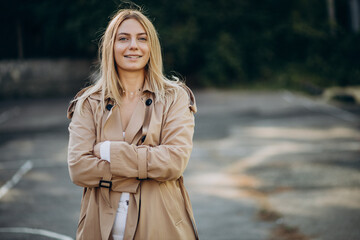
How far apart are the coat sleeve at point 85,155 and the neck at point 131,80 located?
0.27 m

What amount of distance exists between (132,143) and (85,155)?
312 mm

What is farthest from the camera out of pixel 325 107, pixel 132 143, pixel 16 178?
pixel 325 107

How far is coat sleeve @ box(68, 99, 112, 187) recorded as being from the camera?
265 centimetres

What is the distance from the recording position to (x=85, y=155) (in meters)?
2.73

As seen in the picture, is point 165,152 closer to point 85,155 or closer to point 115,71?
point 85,155

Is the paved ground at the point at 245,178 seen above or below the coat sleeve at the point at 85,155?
below

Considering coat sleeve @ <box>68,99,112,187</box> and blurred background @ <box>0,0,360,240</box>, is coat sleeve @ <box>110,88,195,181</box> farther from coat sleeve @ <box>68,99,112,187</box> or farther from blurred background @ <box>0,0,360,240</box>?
blurred background @ <box>0,0,360,240</box>

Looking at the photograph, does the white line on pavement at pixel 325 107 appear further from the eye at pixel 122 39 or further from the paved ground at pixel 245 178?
the eye at pixel 122 39

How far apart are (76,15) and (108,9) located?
338 inches

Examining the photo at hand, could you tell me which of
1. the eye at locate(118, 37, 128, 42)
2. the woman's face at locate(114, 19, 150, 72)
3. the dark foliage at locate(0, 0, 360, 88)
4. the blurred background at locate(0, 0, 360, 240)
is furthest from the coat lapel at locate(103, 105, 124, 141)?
the dark foliage at locate(0, 0, 360, 88)

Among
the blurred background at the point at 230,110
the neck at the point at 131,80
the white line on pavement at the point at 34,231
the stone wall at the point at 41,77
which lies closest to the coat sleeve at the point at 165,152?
the neck at the point at 131,80

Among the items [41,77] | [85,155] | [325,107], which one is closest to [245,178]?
[85,155]

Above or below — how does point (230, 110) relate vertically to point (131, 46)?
below

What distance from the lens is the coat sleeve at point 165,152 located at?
2596 millimetres
